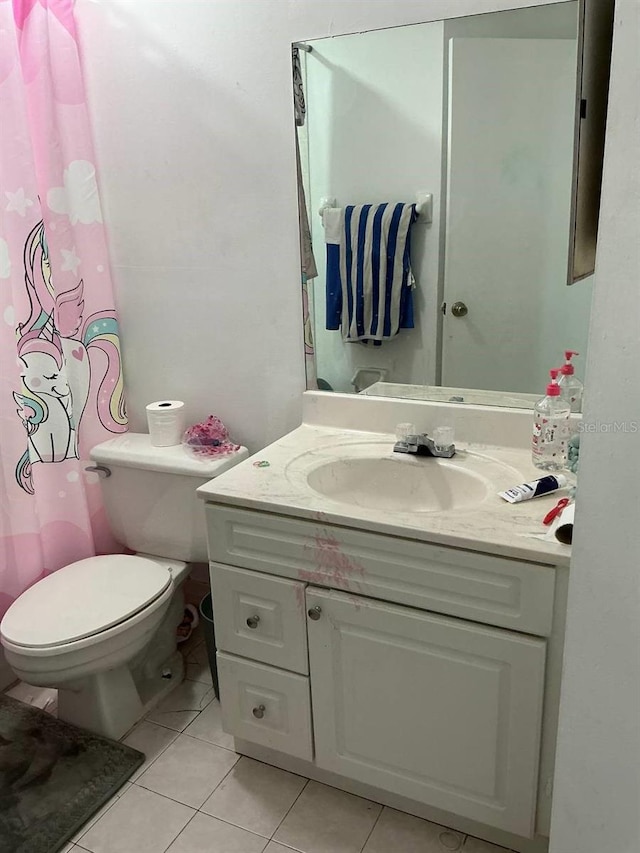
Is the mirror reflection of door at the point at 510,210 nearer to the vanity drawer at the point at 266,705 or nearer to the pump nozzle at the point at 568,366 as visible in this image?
the pump nozzle at the point at 568,366

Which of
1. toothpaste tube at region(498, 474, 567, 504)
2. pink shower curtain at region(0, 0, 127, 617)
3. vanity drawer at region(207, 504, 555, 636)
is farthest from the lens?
pink shower curtain at region(0, 0, 127, 617)

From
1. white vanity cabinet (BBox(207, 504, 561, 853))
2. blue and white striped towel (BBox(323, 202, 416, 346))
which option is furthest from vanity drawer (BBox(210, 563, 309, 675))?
blue and white striped towel (BBox(323, 202, 416, 346))

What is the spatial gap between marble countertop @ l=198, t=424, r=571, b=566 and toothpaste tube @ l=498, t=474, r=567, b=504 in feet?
0.04

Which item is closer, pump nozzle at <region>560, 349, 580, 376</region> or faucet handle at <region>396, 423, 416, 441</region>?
pump nozzle at <region>560, 349, 580, 376</region>

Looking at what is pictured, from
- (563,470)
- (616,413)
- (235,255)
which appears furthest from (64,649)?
(616,413)

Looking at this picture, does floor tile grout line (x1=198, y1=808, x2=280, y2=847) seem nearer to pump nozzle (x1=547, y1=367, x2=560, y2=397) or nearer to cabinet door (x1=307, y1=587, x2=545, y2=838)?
cabinet door (x1=307, y1=587, x2=545, y2=838)

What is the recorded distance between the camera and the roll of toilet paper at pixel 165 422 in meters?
1.92

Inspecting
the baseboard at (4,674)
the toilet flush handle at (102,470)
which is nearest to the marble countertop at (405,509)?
the toilet flush handle at (102,470)

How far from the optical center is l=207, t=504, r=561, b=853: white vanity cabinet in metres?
1.27

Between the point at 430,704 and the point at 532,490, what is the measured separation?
48cm

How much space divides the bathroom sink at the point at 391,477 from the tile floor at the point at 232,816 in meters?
0.71

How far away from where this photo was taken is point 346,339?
1780 millimetres

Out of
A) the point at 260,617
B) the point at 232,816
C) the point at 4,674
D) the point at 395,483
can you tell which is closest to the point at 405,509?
the point at 395,483

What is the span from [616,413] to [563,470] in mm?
863
